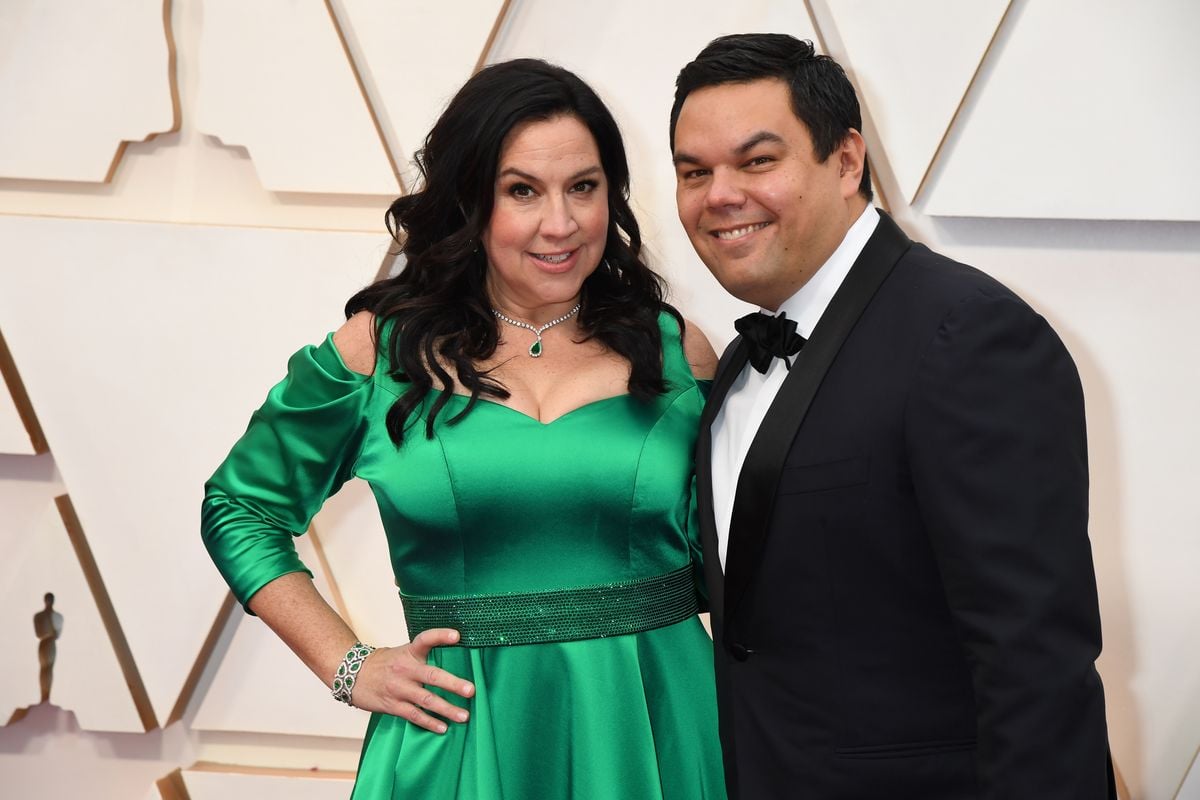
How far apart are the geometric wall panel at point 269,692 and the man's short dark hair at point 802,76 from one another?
1.67 m

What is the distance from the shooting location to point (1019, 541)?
1.16 meters

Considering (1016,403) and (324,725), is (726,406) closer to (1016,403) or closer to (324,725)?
(1016,403)

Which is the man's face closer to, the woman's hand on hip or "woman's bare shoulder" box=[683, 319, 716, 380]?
"woman's bare shoulder" box=[683, 319, 716, 380]

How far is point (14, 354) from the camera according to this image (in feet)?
8.65

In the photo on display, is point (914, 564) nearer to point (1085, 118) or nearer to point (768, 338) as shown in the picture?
point (768, 338)

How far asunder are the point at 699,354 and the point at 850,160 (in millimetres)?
531

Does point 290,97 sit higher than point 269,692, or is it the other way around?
point 290,97

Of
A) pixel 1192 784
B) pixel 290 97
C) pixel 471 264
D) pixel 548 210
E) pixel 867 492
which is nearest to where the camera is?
pixel 867 492

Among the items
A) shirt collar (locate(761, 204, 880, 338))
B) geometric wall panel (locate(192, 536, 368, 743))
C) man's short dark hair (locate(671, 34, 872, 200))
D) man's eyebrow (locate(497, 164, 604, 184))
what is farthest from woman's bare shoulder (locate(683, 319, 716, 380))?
geometric wall panel (locate(192, 536, 368, 743))

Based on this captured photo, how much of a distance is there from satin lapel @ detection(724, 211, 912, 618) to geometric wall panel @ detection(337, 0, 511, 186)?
1330 millimetres

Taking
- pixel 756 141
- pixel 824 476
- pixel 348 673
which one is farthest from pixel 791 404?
pixel 348 673

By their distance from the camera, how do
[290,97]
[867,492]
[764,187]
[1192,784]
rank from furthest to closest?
[290,97] → [1192,784] → [764,187] → [867,492]

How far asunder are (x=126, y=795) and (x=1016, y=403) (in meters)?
2.49

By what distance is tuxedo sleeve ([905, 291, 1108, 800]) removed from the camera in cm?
116
